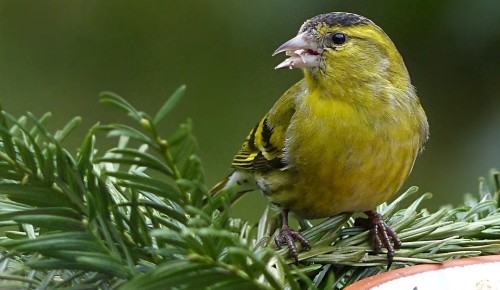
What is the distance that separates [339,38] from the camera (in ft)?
4.49

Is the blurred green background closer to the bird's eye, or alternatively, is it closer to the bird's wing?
the bird's wing

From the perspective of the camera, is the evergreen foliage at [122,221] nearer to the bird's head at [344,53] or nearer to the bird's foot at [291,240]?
the bird's foot at [291,240]

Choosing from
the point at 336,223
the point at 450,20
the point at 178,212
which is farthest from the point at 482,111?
the point at 178,212

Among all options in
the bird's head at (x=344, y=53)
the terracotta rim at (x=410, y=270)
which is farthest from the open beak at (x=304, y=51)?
the terracotta rim at (x=410, y=270)

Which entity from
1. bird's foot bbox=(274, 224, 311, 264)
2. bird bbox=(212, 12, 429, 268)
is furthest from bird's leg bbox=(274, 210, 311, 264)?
bird bbox=(212, 12, 429, 268)

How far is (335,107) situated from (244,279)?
75 cm

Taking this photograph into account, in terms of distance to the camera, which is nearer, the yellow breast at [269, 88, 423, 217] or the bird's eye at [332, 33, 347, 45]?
the yellow breast at [269, 88, 423, 217]

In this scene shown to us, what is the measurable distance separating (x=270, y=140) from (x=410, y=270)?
2.15 ft

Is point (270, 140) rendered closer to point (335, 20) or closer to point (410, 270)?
point (335, 20)

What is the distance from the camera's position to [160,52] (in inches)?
105

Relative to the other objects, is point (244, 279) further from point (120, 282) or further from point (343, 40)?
point (343, 40)

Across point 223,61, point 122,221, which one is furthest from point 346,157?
point 223,61

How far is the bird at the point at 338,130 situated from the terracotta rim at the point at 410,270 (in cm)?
30

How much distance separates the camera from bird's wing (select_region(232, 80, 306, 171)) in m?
1.38
